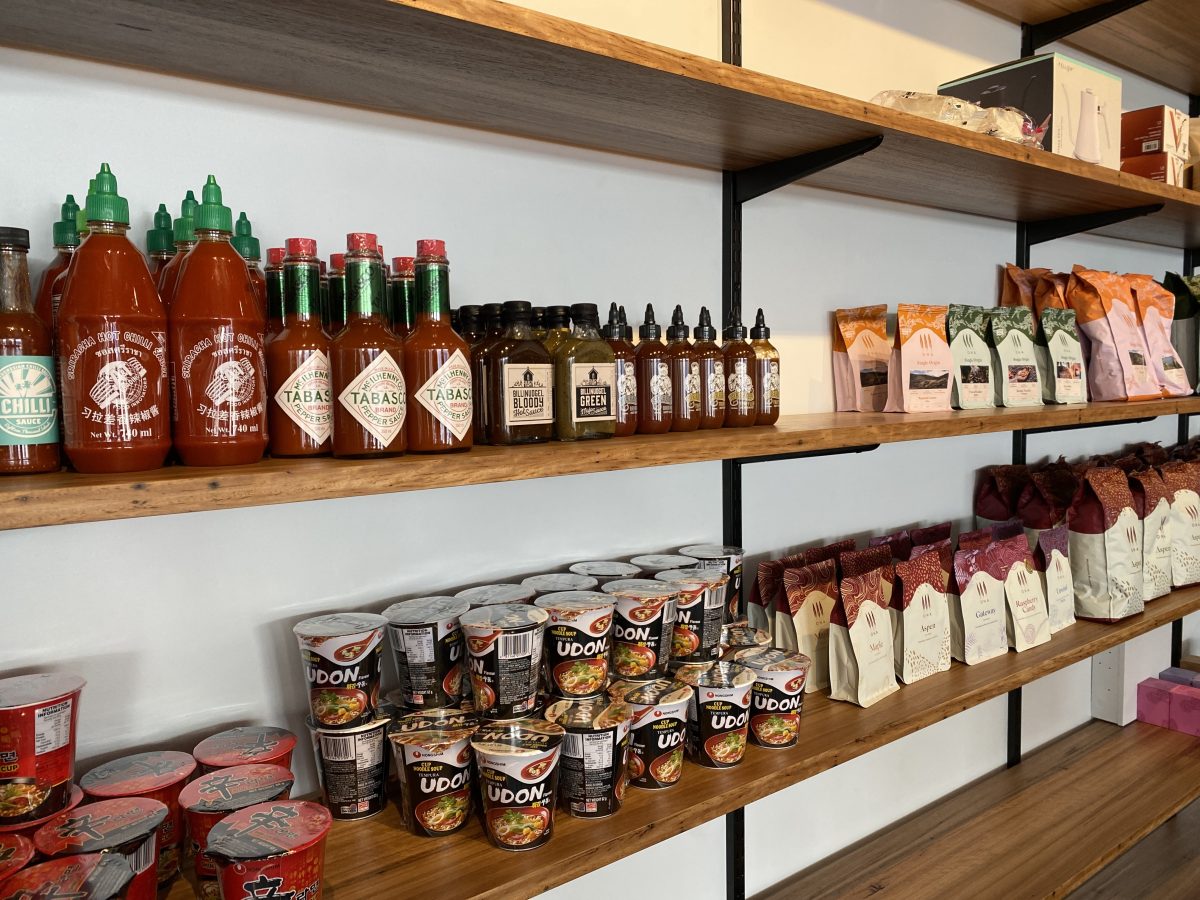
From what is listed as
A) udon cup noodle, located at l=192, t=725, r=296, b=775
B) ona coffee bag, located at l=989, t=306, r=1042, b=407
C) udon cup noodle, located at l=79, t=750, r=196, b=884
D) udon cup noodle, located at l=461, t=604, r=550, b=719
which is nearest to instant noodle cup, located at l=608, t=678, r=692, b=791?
udon cup noodle, located at l=461, t=604, r=550, b=719

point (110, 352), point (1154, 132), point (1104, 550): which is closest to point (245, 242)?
point (110, 352)

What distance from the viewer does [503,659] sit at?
111cm

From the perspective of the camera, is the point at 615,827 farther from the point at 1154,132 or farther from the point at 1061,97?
the point at 1154,132

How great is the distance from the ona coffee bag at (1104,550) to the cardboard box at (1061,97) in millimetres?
748

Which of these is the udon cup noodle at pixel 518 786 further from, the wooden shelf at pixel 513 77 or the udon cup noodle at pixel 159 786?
the wooden shelf at pixel 513 77

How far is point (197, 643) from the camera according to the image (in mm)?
1110

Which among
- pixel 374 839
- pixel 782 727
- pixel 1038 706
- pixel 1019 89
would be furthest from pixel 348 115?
pixel 1038 706

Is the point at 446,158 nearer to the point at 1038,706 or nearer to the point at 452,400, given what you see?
the point at 452,400

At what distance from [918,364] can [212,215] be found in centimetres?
136

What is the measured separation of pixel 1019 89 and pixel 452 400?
5.10ft

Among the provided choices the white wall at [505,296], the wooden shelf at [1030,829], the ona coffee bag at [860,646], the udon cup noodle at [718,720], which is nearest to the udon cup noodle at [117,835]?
the white wall at [505,296]

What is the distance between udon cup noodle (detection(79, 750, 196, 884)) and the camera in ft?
3.08

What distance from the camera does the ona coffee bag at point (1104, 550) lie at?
2.00 m

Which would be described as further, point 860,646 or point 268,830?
→ point 860,646
